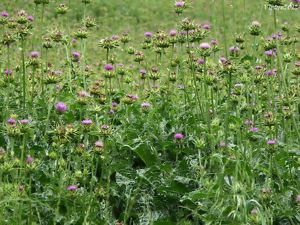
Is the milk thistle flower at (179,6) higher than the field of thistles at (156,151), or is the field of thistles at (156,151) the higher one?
the milk thistle flower at (179,6)

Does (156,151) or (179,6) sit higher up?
(179,6)

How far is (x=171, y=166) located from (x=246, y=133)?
A: 1.25 ft

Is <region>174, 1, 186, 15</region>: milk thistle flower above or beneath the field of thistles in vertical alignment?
above

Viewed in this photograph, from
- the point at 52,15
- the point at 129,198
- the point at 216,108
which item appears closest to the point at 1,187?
the point at 129,198

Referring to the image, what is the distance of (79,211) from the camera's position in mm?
2512

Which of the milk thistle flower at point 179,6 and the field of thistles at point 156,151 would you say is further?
the milk thistle flower at point 179,6

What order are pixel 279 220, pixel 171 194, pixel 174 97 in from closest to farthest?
pixel 279 220 → pixel 171 194 → pixel 174 97

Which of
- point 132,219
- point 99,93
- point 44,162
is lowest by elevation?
point 132,219

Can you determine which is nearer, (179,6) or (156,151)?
(156,151)

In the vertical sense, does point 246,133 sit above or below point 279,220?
above

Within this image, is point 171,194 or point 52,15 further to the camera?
point 52,15

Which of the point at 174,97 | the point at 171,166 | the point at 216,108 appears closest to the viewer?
the point at 171,166

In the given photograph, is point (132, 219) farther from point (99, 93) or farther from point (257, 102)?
point (257, 102)

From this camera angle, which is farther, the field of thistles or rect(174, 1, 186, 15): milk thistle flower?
rect(174, 1, 186, 15): milk thistle flower
